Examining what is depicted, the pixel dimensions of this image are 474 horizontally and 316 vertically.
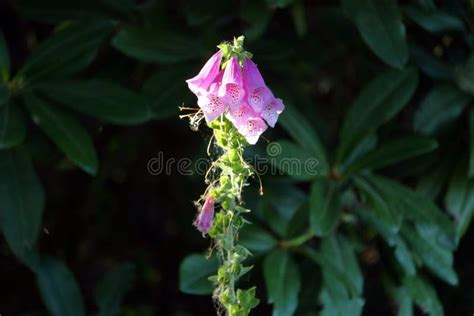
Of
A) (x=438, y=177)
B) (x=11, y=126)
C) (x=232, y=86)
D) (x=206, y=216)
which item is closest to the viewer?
(x=232, y=86)

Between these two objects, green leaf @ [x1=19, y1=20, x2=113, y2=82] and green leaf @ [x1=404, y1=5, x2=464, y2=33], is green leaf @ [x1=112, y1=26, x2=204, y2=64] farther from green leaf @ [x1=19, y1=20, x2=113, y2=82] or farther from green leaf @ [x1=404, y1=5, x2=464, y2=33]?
green leaf @ [x1=404, y1=5, x2=464, y2=33]

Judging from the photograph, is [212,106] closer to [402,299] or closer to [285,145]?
[285,145]

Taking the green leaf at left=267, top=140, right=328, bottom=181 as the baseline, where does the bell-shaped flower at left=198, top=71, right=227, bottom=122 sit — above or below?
above

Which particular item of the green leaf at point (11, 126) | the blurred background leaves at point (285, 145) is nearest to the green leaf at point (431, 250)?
the blurred background leaves at point (285, 145)

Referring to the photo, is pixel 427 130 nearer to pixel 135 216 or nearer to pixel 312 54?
pixel 312 54

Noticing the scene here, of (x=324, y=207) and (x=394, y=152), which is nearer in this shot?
(x=324, y=207)

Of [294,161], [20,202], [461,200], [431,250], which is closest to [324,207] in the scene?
[294,161]

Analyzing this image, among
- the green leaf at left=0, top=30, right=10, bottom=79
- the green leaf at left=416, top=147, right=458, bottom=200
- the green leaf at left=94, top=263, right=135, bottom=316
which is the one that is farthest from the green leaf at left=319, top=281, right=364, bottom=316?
the green leaf at left=0, top=30, right=10, bottom=79
